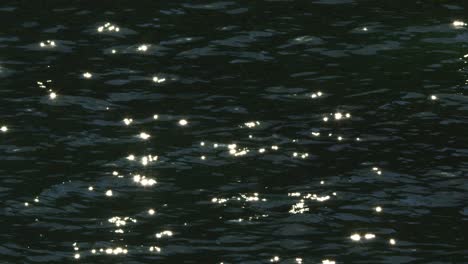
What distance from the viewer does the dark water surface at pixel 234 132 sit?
30.4 m

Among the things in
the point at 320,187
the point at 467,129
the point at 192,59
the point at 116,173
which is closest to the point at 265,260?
the point at 320,187

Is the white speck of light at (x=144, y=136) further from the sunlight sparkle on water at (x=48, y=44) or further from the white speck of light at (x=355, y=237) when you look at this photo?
the white speck of light at (x=355, y=237)

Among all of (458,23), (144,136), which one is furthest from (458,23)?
(144,136)

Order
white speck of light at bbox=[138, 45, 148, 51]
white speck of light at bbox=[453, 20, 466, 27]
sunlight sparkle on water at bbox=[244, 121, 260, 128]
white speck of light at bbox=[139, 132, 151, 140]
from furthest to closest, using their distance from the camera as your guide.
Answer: white speck of light at bbox=[453, 20, 466, 27] < white speck of light at bbox=[138, 45, 148, 51] < sunlight sparkle on water at bbox=[244, 121, 260, 128] < white speck of light at bbox=[139, 132, 151, 140]

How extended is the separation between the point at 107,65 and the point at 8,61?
3.39 metres

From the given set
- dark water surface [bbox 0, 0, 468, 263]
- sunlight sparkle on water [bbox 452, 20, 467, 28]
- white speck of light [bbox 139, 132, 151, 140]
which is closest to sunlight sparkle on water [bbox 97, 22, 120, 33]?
dark water surface [bbox 0, 0, 468, 263]

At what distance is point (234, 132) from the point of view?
36.0 metres

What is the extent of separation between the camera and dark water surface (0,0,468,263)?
3038 cm

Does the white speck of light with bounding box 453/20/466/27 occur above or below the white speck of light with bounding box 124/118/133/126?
above

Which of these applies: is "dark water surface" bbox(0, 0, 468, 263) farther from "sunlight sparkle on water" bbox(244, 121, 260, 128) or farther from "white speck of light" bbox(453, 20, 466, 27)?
"white speck of light" bbox(453, 20, 466, 27)

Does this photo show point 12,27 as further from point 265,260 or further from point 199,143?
point 265,260

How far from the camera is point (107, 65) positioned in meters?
41.0

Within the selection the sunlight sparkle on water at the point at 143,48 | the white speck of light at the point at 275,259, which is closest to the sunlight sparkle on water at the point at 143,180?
the white speck of light at the point at 275,259

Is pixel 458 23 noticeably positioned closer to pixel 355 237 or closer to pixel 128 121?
pixel 128 121
